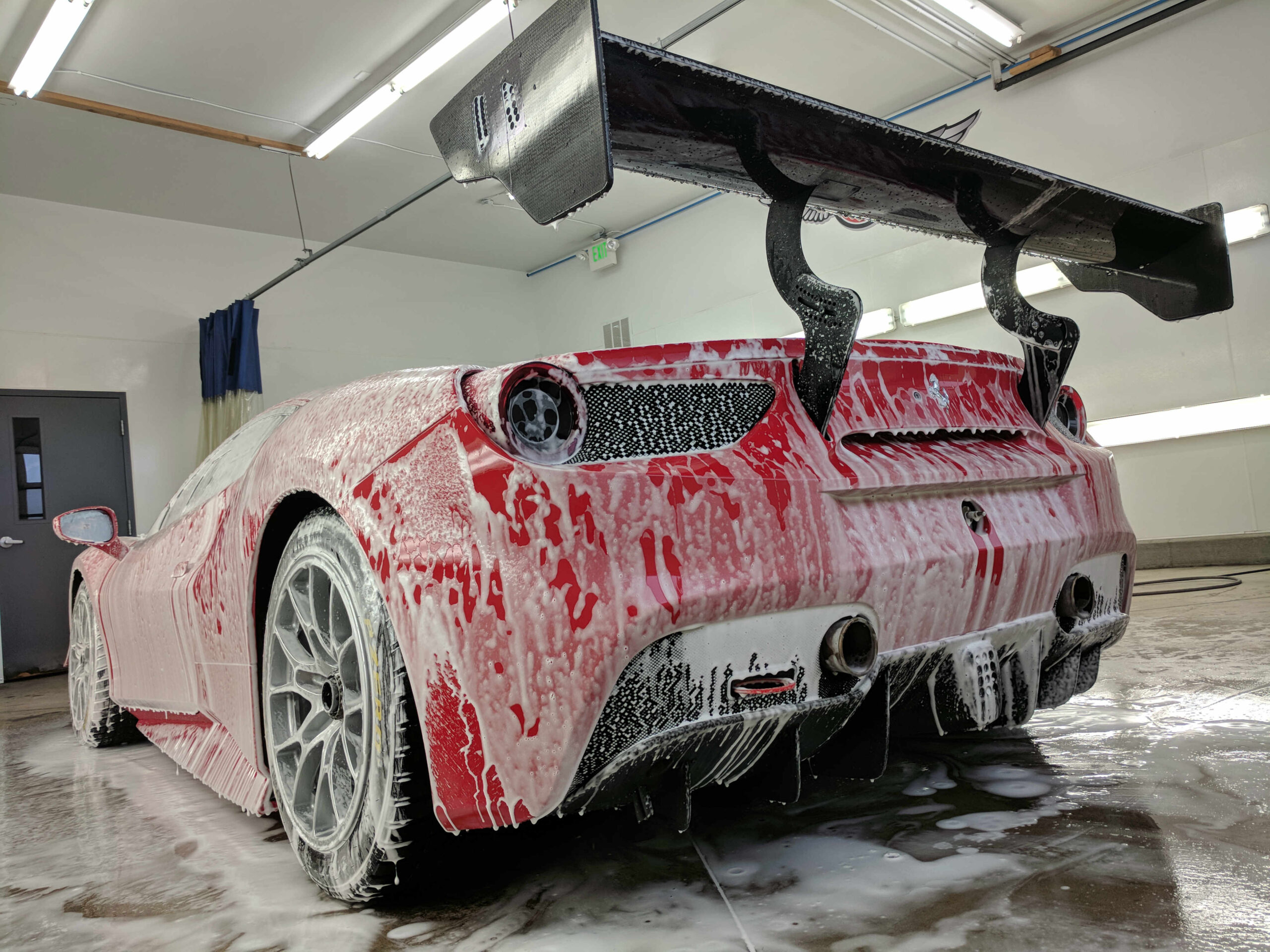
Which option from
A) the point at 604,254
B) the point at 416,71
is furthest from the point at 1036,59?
the point at 604,254

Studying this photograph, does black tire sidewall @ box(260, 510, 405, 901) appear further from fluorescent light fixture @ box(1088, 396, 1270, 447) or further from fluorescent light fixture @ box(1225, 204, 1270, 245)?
fluorescent light fixture @ box(1225, 204, 1270, 245)

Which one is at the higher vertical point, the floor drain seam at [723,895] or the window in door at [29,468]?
the window in door at [29,468]

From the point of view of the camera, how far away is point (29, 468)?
26.2 ft

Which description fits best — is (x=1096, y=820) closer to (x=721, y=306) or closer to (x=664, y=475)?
(x=664, y=475)

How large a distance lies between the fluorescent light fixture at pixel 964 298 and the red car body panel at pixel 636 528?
600 cm

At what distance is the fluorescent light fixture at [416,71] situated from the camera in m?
5.79

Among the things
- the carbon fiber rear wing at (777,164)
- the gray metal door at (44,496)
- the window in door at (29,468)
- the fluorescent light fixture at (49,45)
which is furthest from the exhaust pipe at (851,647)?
the window in door at (29,468)

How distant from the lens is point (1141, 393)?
687cm

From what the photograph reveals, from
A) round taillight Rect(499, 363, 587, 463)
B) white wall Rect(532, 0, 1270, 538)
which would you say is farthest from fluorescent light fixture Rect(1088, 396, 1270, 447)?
round taillight Rect(499, 363, 587, 463)

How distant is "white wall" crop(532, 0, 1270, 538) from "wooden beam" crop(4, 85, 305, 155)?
527 cm

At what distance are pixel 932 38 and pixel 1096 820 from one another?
22.7ft

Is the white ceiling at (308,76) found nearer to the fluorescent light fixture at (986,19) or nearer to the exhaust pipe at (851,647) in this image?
the fluorescent light fixture at (986,19)

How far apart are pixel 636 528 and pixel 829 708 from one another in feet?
1.30

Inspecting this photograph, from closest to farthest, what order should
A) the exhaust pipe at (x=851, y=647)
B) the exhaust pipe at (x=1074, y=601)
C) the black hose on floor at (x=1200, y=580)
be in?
the exhaust pipe at (x=851, y=647) < the exhaust pipe at (x=1074, y=601) < the black hose on floor at (x=1200, y=580)
